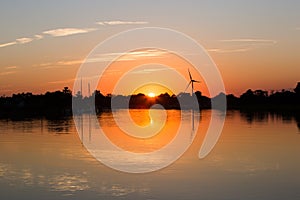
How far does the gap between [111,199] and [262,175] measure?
6.69m

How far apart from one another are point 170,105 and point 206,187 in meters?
167

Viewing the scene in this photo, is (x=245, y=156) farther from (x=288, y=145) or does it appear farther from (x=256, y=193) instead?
(x=256, y=193)

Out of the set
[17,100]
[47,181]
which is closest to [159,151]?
[47,181]

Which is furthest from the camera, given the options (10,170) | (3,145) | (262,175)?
(3,145)

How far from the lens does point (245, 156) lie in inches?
919

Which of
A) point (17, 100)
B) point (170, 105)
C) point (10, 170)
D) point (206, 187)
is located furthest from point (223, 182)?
point (170, 105)

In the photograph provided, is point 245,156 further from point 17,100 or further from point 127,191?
point 17,100

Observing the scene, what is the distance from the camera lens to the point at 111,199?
14359 millimetres

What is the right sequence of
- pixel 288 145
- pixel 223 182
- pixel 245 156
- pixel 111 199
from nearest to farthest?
pixel 111 199, pixel 223 182, pixel 245 156, pixel 288 145

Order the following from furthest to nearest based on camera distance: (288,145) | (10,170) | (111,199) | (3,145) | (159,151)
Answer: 1. (3,145)
2. (288,145)
3. (159,151)
4. (10,170)
5. (111,199)

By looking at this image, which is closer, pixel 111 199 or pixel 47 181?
pixel 111 199

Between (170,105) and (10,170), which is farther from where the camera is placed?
(170,105)

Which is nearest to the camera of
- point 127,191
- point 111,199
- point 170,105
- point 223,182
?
point 111,199

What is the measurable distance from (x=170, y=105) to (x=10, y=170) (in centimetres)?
16325
